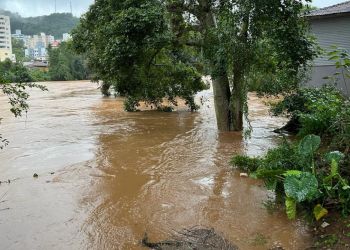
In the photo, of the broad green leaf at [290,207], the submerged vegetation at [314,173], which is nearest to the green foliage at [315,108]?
the submerged vegetation at [314,173]

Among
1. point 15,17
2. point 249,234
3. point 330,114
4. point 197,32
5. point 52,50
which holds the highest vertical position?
point 15,17

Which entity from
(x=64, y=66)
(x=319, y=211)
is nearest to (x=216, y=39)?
(x=319, y=211)

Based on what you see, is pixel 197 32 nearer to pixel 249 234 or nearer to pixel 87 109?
pixel 249 234

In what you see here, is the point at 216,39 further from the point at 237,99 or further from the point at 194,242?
the point at 194,242

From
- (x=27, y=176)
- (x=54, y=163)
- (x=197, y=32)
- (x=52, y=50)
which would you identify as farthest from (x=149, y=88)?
(x=52, y=50)

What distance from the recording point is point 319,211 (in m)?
4.84

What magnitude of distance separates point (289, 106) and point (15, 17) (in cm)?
16814

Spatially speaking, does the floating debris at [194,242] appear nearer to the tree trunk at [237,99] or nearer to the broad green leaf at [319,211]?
the broad green leaf at [319,211]

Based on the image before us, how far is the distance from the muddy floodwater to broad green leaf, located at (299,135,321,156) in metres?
0.98

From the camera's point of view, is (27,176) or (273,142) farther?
(273,142)

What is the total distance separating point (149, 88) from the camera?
16.4 meters

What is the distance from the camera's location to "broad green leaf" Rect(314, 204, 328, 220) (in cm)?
482

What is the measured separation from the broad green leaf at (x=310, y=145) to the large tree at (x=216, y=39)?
14.4ft

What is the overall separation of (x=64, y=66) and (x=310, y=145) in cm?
6323
